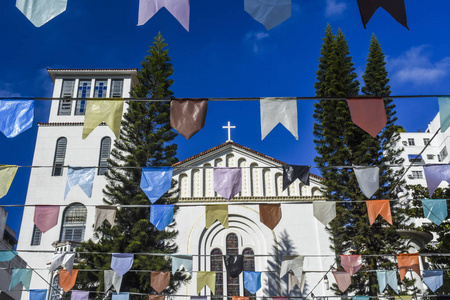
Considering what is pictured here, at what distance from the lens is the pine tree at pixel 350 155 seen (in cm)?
1850

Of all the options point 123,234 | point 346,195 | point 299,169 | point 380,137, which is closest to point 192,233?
point 123,234

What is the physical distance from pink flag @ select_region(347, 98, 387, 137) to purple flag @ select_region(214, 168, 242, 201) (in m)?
3.19

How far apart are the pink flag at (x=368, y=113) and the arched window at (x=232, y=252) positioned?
14987mm

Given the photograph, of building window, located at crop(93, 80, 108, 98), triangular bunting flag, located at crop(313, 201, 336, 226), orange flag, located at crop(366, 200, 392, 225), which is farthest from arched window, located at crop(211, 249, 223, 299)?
building window, located at crop(93, 80, 108, 98)

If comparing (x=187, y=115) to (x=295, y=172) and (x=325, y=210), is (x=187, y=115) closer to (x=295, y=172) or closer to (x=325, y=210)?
(x=295, y=172)

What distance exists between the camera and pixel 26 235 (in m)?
23.1

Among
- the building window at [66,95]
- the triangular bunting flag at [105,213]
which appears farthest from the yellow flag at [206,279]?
the building window at [66,95]

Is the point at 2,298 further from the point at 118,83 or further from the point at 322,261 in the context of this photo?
the point at 118,83

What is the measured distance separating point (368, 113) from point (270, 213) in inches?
183

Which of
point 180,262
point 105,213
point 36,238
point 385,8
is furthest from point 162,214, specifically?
point 36,238

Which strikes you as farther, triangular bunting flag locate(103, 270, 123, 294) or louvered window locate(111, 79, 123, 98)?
louvered window locate(111, 79, 123, 98)

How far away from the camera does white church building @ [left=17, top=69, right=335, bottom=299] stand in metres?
22.0

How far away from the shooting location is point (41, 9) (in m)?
5.87

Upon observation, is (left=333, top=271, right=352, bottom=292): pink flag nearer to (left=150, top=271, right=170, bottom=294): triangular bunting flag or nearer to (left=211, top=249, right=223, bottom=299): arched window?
(left=150, top=271, right=170, bottom=294): triangular bunting flag
